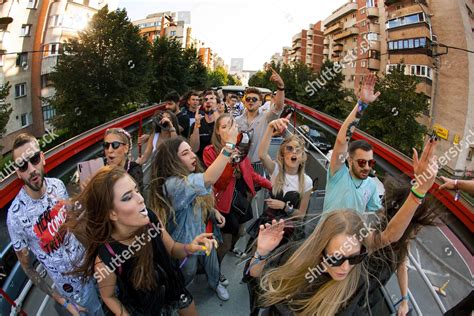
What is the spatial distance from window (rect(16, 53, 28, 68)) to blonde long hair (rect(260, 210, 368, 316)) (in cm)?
1593

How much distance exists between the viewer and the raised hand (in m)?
2.28

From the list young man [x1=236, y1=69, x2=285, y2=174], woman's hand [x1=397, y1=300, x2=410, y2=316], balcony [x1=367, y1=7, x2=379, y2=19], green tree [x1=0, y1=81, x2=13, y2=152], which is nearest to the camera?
woman's hand [x1=397, y1=300, x2=410, y2=316]

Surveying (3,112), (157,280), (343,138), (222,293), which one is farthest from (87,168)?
(3,112)

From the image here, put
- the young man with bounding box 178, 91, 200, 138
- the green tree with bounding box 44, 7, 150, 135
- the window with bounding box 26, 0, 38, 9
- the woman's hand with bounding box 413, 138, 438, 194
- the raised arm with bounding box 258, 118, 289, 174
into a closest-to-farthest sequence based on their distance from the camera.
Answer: the woman's hand with bounding box 413, 138, 438, 194
the raised arm with bounding box 258, 118, 289, 174
the young man with bounding box 178, 91, 200, 138
the window with bounding box 26, 0, 38, 9
the green tree with bounding box 44, 7, 150, 135

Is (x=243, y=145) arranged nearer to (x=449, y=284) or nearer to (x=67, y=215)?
(x=67, y=215)

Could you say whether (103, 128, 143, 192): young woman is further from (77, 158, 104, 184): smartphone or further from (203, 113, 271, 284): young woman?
(203, 113, 271, 284): young woman

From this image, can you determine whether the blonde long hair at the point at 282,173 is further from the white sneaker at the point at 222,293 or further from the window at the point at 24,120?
the window at the point at 24,120

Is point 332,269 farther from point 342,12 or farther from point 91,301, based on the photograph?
point 342,12

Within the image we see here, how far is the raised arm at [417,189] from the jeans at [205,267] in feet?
3.73

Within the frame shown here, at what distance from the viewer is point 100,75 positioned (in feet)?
54.1

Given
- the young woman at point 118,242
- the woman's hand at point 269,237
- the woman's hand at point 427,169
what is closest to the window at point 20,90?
the young woman at point 118,242

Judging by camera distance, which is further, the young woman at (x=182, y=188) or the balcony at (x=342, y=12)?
the balcony at (x=342, y=12)

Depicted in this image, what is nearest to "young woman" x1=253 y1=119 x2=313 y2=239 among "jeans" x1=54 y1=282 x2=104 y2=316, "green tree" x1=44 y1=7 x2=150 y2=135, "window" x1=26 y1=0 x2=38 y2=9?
"jeans" x1=54 y1=282 x2=104 y2=316

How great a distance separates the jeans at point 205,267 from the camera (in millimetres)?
1960
